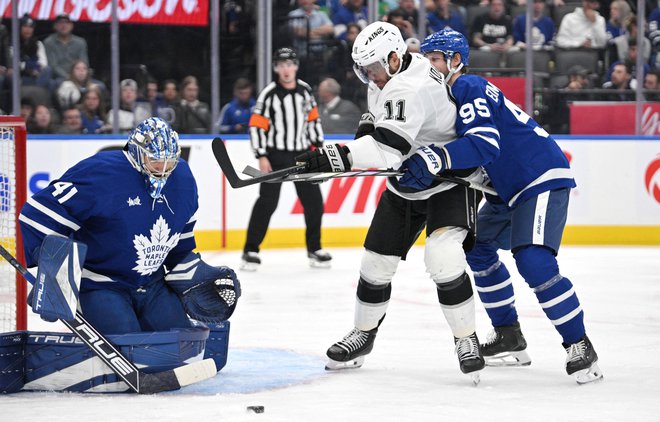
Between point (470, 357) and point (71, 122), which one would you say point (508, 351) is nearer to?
point (470, 357)

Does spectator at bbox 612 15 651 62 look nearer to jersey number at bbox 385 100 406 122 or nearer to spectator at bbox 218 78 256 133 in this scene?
spectator at bbox 218 78 256 133

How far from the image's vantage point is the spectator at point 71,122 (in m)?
6.97

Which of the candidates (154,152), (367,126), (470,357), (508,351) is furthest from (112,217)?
(508,351)

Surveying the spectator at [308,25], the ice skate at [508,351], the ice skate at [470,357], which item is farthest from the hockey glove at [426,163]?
the spectator at [308,25]

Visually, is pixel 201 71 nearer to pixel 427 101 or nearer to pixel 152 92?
pixel 152 92

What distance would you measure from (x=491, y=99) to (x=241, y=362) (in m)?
1.12

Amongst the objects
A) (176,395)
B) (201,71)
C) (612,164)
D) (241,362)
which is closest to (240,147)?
(201,71)

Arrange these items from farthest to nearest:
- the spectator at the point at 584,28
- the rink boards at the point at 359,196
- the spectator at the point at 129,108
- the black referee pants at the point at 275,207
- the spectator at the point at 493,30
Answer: the spectator at the point at 584,28 → the spectator at the point at 493,30 → the spectator at the point at 129,108 → the rink boards at the point at 359,196 → the black referee pants at the point at 275,207

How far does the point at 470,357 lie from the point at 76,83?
448cm

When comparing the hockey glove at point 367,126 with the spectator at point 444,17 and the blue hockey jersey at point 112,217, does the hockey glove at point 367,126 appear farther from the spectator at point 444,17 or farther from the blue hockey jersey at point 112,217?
the spectator at point 444,17

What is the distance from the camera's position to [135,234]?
3170 mm

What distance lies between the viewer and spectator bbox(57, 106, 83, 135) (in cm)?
697

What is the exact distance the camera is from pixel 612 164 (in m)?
7.52

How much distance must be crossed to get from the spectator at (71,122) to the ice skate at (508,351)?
13.2 ft
